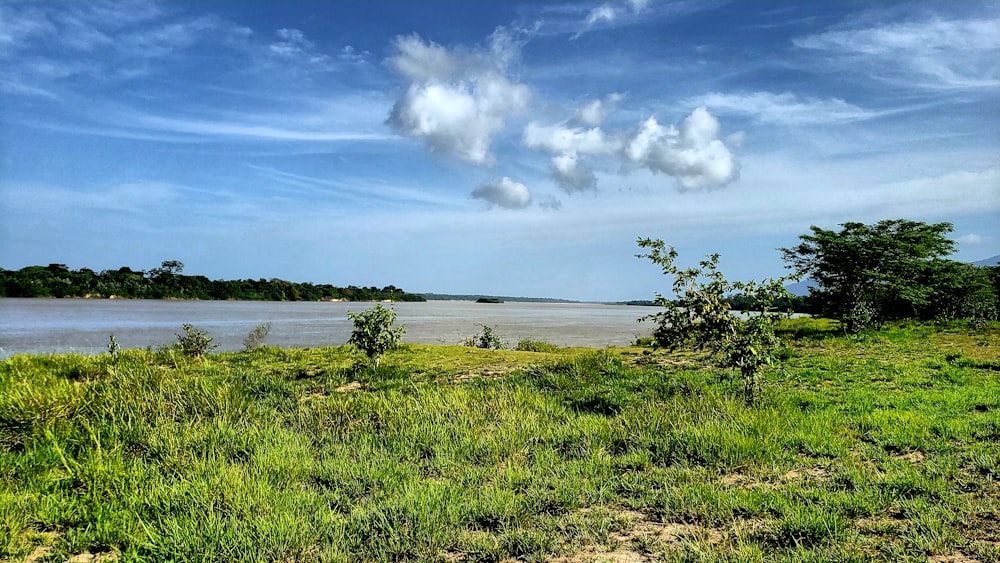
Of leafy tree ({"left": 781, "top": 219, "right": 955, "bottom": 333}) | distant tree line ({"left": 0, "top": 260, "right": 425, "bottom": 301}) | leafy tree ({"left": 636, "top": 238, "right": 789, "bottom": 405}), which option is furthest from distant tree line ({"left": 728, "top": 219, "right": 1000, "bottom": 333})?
distant tree line ({"left": 0, "top": 260, "right": 425, "bottom": 301})

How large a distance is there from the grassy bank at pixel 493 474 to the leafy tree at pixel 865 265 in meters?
18.2

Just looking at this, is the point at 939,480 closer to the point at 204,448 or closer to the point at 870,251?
the point at 204,448

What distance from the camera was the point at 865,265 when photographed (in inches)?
1100

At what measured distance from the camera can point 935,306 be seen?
37.4m

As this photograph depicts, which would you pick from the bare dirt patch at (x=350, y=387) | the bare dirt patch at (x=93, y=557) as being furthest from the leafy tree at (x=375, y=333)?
the bare dirt patch at (x=93, y=557)

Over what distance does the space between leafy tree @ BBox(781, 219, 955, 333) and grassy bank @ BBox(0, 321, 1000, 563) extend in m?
18.2

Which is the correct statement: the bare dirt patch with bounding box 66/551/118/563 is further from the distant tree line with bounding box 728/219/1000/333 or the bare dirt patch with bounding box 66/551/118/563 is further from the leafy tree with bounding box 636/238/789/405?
the distant tree line with bounding box 728/219/1000/333

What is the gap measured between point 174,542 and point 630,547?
12.0ft

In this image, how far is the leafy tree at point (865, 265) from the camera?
27562 millimetres

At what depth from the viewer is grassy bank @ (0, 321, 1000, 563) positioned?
14.8 feet

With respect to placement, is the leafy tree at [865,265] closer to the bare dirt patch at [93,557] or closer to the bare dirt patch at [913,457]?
the bare dirt patch at [913,457]

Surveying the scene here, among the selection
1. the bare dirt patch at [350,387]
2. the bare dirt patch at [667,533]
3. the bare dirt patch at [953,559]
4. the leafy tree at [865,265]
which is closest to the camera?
the bare dirt patch at [953,559]

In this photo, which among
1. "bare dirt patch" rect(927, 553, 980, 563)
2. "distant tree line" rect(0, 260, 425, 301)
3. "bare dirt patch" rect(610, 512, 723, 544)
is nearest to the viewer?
"bare dirt patch" rect(927, 553, 980, 563)

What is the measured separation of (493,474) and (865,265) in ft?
94.3
